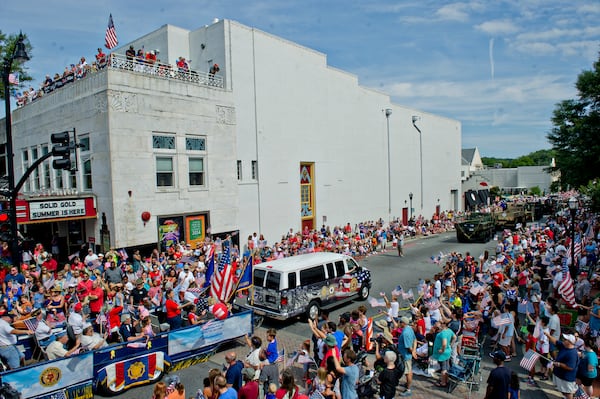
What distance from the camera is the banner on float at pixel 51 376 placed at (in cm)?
790

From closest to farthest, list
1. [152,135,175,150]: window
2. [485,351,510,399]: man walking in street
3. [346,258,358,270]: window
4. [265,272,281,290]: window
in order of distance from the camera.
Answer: [485,351,510,399]: man walking in street, [265,272,281,290]: window, [346,258,358,270]: window, [152,135,175,150]: window

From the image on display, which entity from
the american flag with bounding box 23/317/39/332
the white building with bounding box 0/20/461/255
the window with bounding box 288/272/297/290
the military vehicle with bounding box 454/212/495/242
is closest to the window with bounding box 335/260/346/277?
the window with bounding box 288/272/297/290

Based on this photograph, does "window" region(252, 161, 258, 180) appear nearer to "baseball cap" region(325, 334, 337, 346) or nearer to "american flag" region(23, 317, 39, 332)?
"american flag" region(23, 317, 39, 332)

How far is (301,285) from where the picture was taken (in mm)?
13578

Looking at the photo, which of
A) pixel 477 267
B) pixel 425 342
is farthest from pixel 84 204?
pixel 477 267

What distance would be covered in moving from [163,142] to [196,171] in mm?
2334

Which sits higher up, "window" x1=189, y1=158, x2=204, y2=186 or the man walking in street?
"window" x1=189, y1=158, x2=204, y2=186

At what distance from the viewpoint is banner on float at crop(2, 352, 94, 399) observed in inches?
311

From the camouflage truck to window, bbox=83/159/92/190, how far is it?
28577 mm

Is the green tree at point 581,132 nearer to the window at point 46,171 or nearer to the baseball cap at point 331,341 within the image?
the baseball cap at point 331,341

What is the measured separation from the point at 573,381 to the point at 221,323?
7777mm

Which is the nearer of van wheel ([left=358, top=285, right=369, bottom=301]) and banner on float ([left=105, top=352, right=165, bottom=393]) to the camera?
banner on float ([left=105, top=352, right=165, bottom=393])

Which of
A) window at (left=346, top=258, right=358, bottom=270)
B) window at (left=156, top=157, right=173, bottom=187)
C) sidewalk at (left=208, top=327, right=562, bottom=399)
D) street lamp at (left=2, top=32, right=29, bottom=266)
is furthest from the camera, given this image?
window at (left=156, top=157, right=173, bottom=187)

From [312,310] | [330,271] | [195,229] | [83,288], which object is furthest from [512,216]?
[83,288]
